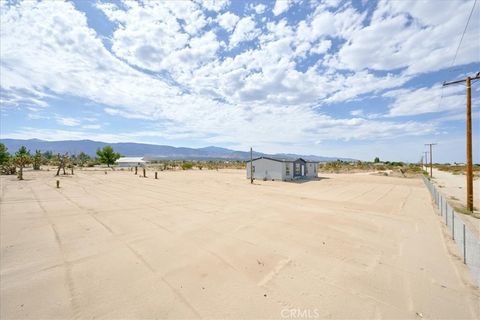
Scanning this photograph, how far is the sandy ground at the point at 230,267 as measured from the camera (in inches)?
178

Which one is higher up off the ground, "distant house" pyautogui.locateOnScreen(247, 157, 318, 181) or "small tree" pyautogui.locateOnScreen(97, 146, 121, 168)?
"small tree" pyautogui.locateOnScreen(97, 146, 121, 168)

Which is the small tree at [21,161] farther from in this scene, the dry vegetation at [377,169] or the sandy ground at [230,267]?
the dry vegetation at [377,169]

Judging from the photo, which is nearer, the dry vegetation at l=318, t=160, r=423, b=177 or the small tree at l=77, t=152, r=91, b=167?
the dry vegetation at l=318, t=160, r=423, b=177

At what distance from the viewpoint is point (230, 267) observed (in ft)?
20.1

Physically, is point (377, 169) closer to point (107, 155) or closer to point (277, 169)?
point (277, 169)

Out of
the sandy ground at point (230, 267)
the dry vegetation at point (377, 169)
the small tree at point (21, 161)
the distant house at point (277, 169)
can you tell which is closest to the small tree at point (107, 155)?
the small tree at point (21, 161)

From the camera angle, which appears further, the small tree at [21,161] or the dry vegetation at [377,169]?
the dry vegetation at [377,169]

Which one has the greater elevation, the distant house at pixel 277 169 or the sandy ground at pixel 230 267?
the distant house at pixel 277 169

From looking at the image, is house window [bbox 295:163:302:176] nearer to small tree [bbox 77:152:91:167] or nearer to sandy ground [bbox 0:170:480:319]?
sandy ground [bbox 0:170:480:319]

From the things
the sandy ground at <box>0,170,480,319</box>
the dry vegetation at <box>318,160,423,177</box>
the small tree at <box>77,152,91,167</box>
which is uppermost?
the small tree at <box>77,152,91,167</box>

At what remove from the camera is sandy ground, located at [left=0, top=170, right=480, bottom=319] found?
4.52 m

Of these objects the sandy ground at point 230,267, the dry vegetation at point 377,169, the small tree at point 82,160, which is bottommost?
the sandy ground at point 230,267

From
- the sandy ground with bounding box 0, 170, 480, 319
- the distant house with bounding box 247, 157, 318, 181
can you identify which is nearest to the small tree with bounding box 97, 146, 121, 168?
the distant house with bounding box 247, 157, 318, 181

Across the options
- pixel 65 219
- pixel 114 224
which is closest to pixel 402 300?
pixel 114 224
